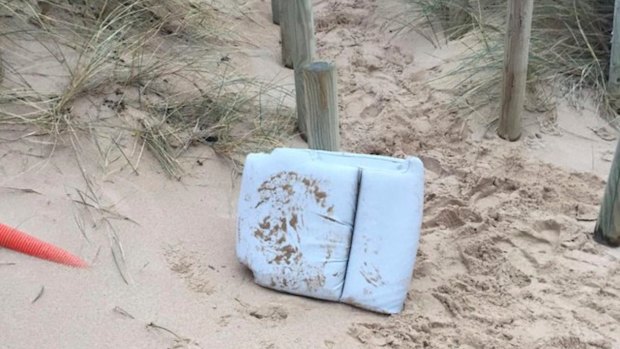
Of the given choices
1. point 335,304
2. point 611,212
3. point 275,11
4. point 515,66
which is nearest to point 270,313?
point 335,304

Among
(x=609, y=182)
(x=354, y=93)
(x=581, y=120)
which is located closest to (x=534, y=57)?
(x=581, y=120)

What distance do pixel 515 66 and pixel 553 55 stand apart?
575 mm

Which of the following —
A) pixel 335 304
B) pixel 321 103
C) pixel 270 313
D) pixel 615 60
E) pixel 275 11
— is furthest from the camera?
pixel 275 11

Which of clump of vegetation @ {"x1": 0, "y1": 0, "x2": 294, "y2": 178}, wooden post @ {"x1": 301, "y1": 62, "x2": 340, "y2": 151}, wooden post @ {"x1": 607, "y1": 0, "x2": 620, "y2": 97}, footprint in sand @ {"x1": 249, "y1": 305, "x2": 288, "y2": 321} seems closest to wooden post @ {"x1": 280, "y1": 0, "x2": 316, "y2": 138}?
clump of vegetation @ {"x1": 0, "y1": 0, "x2": 294, "y2": 178}

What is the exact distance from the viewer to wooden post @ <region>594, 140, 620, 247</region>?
3.25 metres

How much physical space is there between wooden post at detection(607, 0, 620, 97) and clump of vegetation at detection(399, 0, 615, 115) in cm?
5

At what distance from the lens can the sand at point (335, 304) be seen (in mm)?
2727

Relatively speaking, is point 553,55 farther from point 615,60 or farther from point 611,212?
point 611,212

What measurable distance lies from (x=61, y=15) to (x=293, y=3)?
3.94 ft

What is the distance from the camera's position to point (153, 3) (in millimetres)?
4508

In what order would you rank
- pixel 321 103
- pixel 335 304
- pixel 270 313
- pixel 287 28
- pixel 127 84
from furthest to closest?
1. pixel 287 28
2. pixel 127 84
3. pixel 321 103
4. pixel 335 304
5. pixel 270 313

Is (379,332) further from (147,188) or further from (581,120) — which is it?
(581,120)

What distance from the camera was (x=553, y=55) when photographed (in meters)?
4.46

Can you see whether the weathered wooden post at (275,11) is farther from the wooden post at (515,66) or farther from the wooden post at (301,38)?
the wooden post at (515,66)
